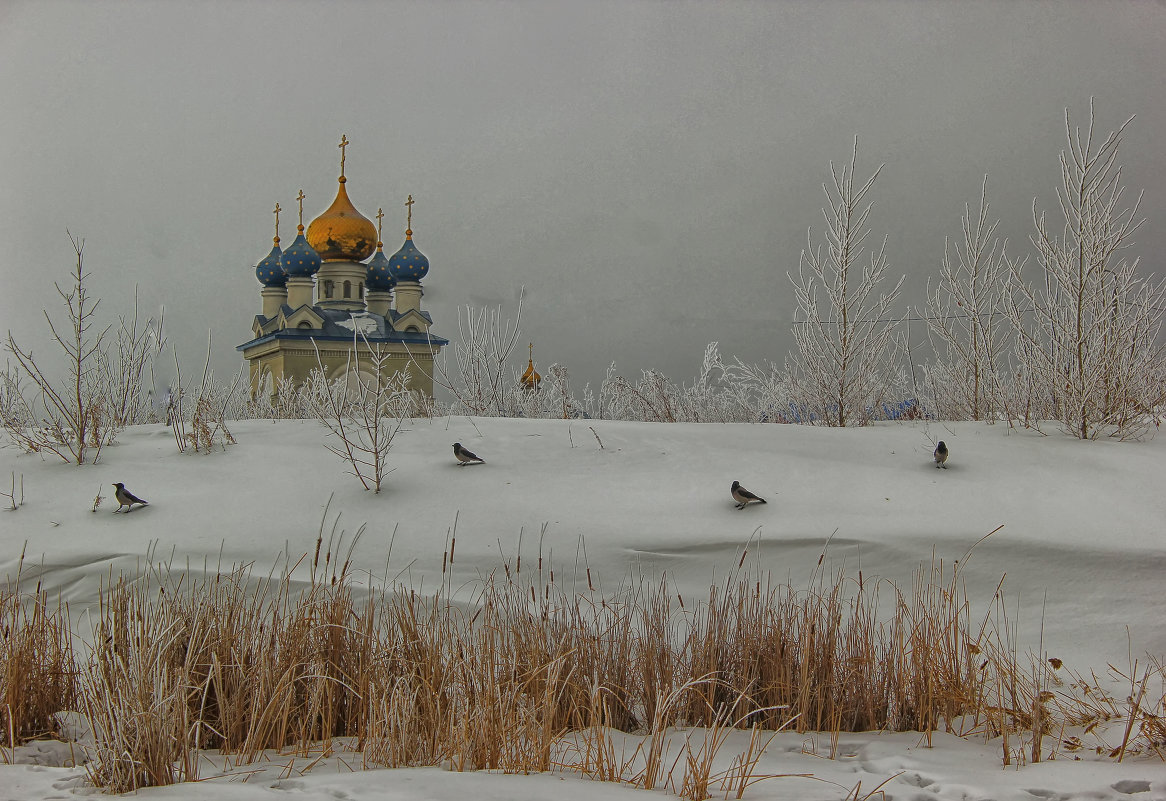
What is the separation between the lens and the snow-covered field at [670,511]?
15.0ft

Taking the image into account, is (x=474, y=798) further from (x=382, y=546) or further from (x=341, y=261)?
(x=341, y=261)

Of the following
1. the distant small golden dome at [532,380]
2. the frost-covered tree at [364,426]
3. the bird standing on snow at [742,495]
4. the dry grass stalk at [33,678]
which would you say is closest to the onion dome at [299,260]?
the distant small golden dome at [532,380]

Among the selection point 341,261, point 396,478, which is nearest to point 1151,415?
point 396,478

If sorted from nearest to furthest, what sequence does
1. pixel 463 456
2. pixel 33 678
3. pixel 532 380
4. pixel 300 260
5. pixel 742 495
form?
pixel 33 678, pixel 742 495, pixel 463 456, pixel 532 380, pixel 300 260

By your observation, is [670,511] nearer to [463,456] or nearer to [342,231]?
[463,456]

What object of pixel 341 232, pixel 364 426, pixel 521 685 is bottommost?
pixel 521 685

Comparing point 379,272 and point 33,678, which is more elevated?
point 379,272

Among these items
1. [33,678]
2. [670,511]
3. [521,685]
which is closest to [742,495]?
[670,511]

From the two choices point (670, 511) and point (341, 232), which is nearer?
point (670, 511)

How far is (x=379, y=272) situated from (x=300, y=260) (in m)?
3.06

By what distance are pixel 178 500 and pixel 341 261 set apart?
30.2m

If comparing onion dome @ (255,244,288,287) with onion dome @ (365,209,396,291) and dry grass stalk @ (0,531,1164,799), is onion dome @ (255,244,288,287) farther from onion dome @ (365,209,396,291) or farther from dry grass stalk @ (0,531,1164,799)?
dry grass stalk @ (0,531,1164,799)

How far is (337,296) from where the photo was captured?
34156 millimetres

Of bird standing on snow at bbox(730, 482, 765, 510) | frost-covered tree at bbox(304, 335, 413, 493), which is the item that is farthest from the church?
bird standing on snow at bbox(730, 482, 765, 510)
